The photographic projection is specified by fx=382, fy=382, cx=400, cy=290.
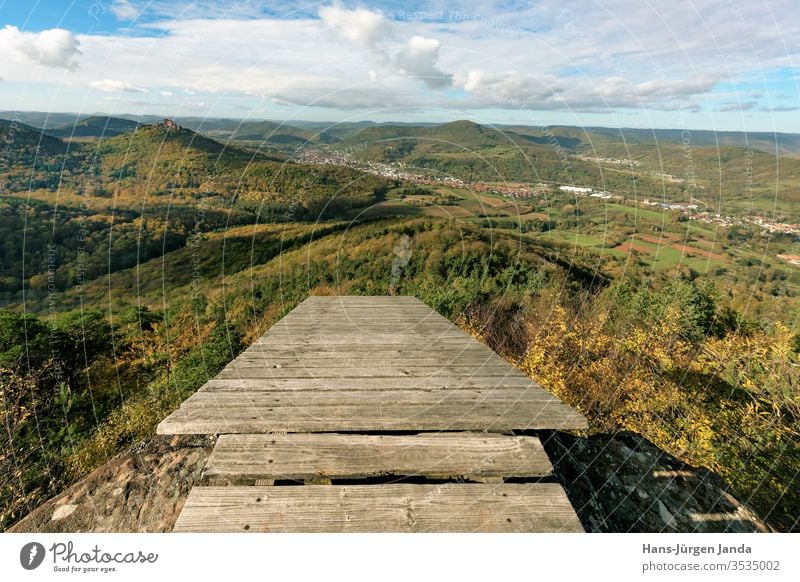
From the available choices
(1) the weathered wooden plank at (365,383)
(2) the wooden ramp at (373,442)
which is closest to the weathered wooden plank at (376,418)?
(2) the wooden ramp at (373,442)

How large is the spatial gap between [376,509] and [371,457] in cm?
44

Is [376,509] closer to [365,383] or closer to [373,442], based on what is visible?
[373,442]

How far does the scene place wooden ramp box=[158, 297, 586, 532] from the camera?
244cm

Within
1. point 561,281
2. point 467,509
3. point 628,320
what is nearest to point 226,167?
point 561,281

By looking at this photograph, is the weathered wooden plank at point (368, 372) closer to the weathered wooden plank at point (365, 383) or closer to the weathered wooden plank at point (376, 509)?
the weathered wooden plank at point (365, 383)

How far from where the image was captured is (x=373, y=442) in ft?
9.97

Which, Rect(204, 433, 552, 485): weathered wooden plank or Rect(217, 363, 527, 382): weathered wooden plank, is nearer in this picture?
Rect(204, 433, 552, 485): weathered wooden plank

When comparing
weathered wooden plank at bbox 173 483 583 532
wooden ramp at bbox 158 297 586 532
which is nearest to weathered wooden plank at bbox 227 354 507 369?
wooden ramp at bbox 158 297 586 532

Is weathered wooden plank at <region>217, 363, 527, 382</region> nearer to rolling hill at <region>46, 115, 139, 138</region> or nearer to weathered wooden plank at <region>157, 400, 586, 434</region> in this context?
weathered wooden plank at <region>157, 400, 586, 434</region>

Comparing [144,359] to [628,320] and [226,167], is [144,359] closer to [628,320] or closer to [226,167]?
[628,320]

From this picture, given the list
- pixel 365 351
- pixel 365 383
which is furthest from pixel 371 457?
pixel 365 351

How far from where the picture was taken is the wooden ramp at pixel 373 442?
2.44 metres

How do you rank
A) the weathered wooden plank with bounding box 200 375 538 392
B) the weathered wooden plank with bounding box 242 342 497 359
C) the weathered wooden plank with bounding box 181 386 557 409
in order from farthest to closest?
the weathered wooden plank with bounding box 242 342 497 359
the weathered wooden plank with bounding box 200 375 538 392
the weathered wooden plank with bounding box 181 386 557 409

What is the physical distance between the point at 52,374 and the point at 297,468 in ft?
22.0
